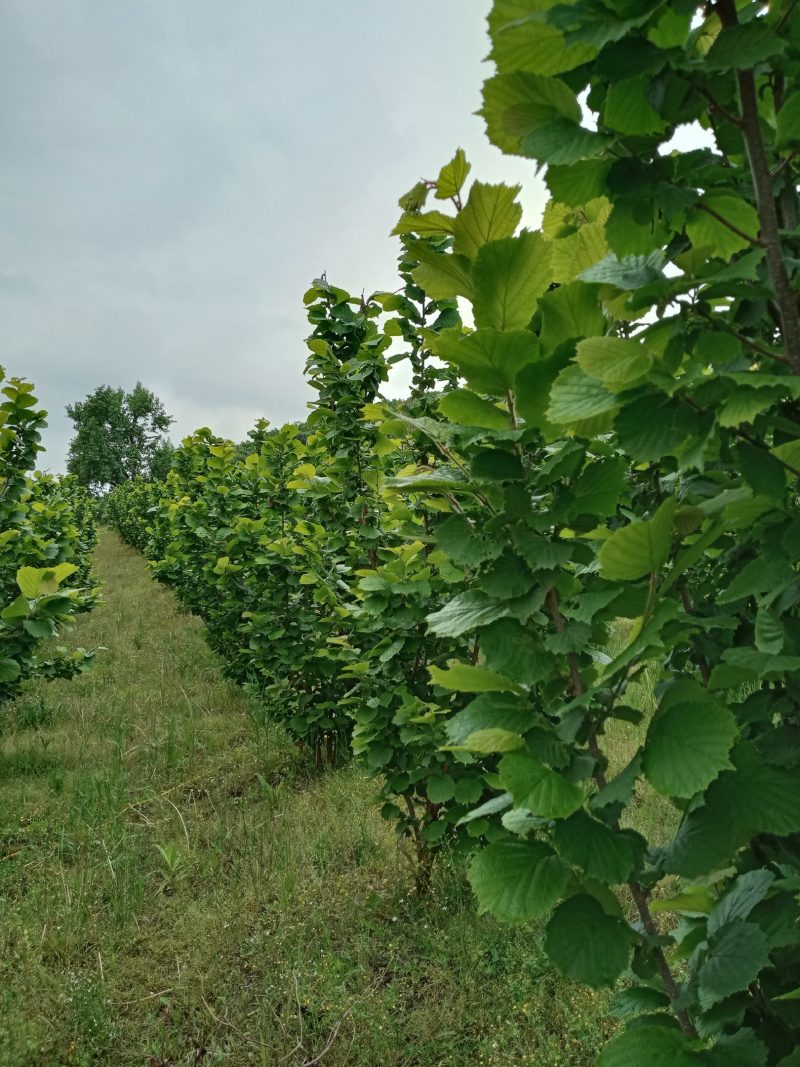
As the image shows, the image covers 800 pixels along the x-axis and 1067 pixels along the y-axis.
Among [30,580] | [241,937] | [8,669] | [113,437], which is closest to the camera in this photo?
[241,937]

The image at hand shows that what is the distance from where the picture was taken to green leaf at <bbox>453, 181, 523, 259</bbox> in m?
0.90

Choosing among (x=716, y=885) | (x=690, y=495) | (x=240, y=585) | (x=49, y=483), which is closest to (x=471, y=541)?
(x=690, y=495)

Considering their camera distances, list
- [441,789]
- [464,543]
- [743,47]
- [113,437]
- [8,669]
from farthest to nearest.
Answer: [113,437] < [8,669] < [441,789] < [464,543] < [743,47]

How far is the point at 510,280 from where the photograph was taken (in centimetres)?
89

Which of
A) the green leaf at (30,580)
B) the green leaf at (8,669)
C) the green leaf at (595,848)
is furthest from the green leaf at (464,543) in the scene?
the green leaf at (8,669)

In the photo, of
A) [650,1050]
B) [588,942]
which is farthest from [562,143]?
[650,1050]

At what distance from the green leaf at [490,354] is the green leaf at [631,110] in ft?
0.81

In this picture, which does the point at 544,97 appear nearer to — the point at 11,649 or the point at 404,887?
the point at 404,887

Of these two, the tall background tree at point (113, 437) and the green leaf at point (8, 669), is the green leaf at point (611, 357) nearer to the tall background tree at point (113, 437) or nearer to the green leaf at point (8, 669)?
the green leaf at point (8, 669)

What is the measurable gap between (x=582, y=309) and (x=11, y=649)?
4.18 metres

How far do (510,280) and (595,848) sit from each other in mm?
728

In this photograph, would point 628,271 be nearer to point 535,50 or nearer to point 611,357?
point 611,357

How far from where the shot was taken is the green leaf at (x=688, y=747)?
0.74m

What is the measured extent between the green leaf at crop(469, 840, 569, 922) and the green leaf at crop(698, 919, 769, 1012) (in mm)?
198
